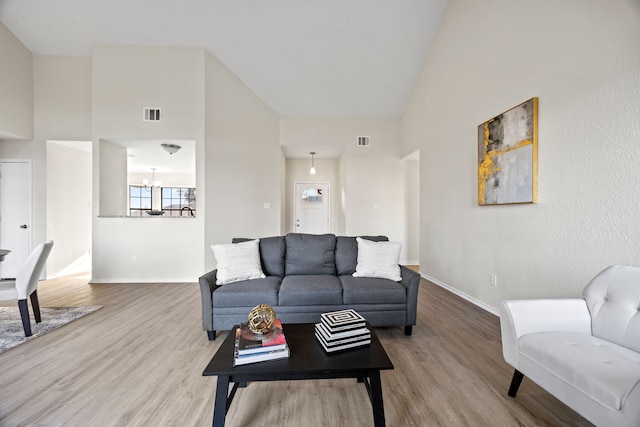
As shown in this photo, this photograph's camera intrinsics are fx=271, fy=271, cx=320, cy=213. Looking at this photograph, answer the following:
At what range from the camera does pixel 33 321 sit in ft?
9.11

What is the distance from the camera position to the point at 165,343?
234 centimetres

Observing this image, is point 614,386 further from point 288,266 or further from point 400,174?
point 400,174

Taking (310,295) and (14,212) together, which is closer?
(310,295)

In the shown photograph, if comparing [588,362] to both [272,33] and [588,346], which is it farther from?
[272,33]

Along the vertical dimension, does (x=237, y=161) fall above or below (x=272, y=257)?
above

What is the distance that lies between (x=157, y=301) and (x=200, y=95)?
3.19 meters

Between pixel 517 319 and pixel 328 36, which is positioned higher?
pixel 328 36

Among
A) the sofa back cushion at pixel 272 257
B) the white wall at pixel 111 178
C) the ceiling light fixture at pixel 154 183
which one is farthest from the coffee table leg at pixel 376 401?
the ceiling light fixture at pixel 154 183

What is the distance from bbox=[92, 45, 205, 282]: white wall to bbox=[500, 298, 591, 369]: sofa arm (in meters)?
4.17

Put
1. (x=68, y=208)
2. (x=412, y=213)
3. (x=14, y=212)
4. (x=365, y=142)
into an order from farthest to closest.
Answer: (x=412, y=213) < (x=365, y=142) < (x=68, y=208) < (x=14, y=212)

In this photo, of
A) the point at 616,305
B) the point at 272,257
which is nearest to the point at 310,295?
the point at 272,257

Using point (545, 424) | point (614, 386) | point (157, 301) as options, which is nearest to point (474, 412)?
point (545, 424)

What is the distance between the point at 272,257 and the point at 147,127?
325cm

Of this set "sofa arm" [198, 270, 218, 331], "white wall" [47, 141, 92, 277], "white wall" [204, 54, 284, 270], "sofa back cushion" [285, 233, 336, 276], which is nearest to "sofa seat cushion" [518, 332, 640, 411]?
"sofa back cushion" [285, 233, 336, 276]
